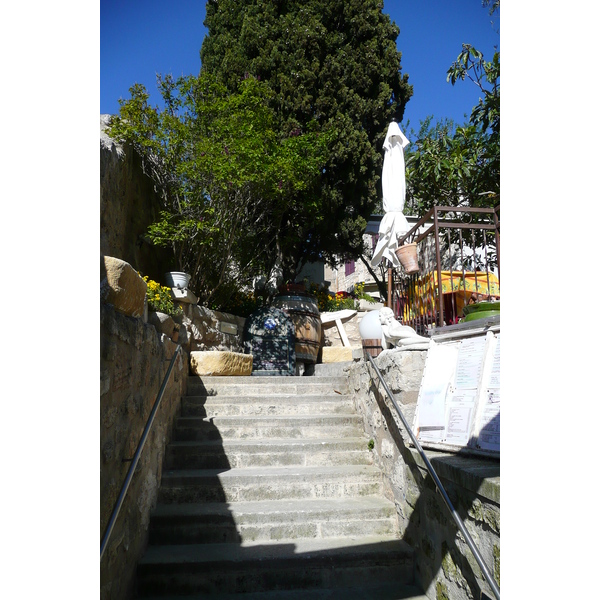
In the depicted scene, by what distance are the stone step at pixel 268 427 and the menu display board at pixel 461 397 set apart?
1.33 meters

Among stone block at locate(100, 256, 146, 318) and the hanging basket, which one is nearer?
stone block at locate(100, 256, 146, 318)

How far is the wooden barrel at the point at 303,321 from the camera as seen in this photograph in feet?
25.7

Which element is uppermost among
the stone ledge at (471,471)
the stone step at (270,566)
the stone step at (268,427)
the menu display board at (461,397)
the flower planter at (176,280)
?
the flower planter at (176,280)

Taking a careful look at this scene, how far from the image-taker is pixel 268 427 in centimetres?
458

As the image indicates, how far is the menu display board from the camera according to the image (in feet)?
8.95

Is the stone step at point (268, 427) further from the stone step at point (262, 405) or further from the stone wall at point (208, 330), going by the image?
the stone wall at point (208, 330)

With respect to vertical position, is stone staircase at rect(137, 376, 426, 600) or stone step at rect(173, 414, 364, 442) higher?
stone step at rect(173, 414, 364, 442)

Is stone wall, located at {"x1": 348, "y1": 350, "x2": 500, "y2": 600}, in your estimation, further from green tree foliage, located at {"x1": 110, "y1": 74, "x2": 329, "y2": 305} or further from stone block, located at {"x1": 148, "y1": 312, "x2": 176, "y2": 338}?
green tree foliage, located at {"x1": 110, "y1": 74, "x2": 329, "y2": 305}

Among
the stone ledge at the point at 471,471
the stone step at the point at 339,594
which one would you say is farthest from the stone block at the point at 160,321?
the stone ledge at the point at 471,471

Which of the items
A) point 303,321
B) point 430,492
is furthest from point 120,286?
point 303,321

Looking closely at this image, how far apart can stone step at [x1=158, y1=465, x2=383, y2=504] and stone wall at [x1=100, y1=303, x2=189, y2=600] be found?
0.54 ft

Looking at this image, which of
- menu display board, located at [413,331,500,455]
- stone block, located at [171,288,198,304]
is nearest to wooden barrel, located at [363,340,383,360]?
menu display board, located at [413,331,500,455]
